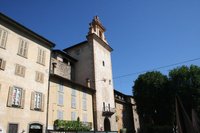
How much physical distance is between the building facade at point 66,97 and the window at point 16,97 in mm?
3814

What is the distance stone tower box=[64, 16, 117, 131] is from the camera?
29794 millimetres

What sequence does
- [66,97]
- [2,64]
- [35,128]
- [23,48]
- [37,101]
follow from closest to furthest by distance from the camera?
[2,64] < [35,128] < [37,101] < [23,48] < [66,97]

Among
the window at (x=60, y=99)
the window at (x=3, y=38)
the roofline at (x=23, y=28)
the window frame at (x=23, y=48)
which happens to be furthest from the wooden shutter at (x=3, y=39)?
the window at (x=60, y=99)

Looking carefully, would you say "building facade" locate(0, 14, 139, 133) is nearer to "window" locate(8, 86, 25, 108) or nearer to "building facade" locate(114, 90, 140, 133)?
"window" locate(8, 86, 25, 108)

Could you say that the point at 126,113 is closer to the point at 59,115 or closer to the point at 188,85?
the point at 188,85

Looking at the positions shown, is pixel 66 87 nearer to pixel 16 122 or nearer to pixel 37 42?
pixel 37 42

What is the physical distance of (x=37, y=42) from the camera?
2116 cm

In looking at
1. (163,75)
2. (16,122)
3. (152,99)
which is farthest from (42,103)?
(163,75)

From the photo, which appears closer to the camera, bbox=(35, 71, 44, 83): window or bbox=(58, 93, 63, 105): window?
bbox=(35, 71, 44, 83): window

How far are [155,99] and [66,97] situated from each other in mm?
19400

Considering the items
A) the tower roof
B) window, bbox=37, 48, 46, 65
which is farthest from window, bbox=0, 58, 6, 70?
the tower roof

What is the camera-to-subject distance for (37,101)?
1903 cm

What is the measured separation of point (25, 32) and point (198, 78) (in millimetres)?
28700

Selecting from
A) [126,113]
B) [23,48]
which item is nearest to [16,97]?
[23,48]
